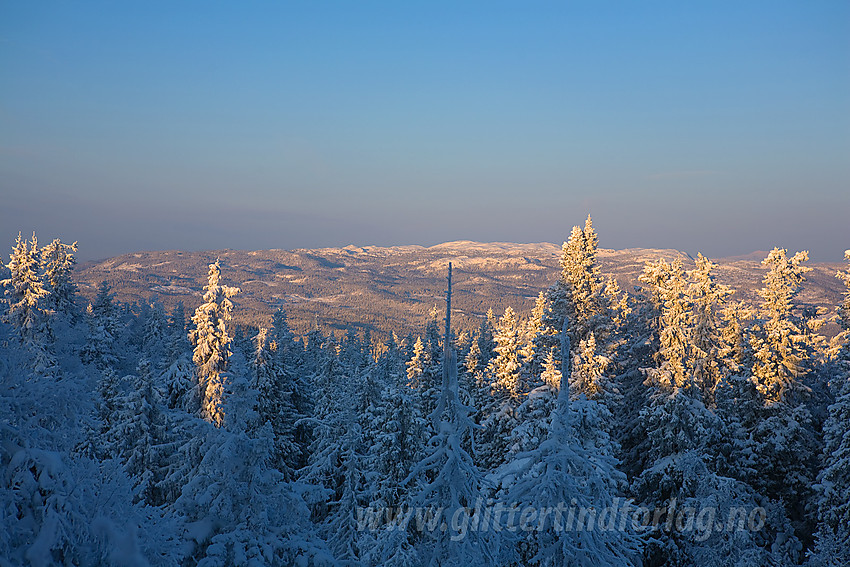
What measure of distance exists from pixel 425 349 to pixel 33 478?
30.0 meters

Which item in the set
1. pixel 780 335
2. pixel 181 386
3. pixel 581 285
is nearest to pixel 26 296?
pixel 181 386

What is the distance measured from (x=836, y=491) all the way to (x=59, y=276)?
145ft

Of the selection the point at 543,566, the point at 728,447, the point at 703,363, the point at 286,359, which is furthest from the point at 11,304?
the point at 728,447

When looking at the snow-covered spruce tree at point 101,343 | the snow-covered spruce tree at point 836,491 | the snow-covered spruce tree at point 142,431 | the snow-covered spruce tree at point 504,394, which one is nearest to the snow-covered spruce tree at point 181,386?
the snow-covered spruce tree at point 142,431

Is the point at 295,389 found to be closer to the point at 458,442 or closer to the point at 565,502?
the point at 458,442

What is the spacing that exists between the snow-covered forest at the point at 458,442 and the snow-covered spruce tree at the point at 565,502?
4cm

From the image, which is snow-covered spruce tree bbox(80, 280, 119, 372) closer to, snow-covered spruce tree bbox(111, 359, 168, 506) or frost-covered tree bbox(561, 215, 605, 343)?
snow-covered spruce tree bbox(111, 359, 168, 506)

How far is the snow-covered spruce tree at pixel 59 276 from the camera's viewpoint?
34.1m

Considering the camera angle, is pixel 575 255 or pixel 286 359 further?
pixel 286 359

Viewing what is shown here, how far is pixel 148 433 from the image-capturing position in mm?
24016

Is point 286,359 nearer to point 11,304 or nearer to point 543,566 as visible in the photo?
point 11,304

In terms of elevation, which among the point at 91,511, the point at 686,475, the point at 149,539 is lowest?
the point at 686,475

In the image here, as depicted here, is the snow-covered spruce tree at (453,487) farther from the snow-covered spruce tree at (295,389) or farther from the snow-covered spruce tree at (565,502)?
the snow-covered spruce tree at (295,389)

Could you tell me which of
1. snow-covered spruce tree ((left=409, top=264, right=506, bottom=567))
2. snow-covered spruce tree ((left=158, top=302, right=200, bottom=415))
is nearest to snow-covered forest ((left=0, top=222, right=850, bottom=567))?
snow-covered spruce tree ((left=409, top=264, right=506, bottom=567))
